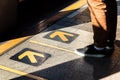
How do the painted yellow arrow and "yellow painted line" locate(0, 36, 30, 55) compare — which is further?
the painted yellow arrow

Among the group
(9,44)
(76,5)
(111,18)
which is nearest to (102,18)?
(111,18)

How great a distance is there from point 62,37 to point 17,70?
3.68 feet

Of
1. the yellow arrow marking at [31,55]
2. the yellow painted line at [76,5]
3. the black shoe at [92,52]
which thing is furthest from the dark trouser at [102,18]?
the yellow painted line at [76,5]

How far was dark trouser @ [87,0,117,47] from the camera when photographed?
373 cm

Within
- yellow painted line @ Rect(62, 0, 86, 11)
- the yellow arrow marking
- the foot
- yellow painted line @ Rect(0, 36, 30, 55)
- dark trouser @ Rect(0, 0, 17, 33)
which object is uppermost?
dark trouser @ Rect(0, 0, 17, 33)

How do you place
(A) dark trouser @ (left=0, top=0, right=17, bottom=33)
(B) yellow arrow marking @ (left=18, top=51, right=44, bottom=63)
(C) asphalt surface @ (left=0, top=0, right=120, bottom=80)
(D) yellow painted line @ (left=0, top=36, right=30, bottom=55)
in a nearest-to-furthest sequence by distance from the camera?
1. (C) asphalt surface @ (left=0, top=0, right=120, bottom=80)
2. (B) yellow arrow marking @ (left=18, top=51, right=44, bottom=63)
3. (D) yellow painted line @ (left=0, top=36, right=30, bottom=55)
4. (A) dark trouser @ (left=0, top=0, right=17, bottom=33)

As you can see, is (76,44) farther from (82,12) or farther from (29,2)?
(29,2)

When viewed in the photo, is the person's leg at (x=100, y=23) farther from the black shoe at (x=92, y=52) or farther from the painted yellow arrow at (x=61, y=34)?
the painted yellow arrow at (x=61, y=34)

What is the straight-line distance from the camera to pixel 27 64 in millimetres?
3814

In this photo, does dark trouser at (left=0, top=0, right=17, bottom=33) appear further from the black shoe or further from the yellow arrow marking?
the black shoe

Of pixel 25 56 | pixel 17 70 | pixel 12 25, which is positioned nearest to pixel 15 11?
pixel 12 25

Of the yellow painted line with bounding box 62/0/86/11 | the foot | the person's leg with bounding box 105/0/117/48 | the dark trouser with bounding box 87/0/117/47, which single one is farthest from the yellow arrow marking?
the yellow painted line with bounding box 62/0/86/11

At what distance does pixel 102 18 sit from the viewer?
3.78m

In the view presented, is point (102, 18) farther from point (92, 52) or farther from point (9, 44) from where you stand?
point (9, 44)
